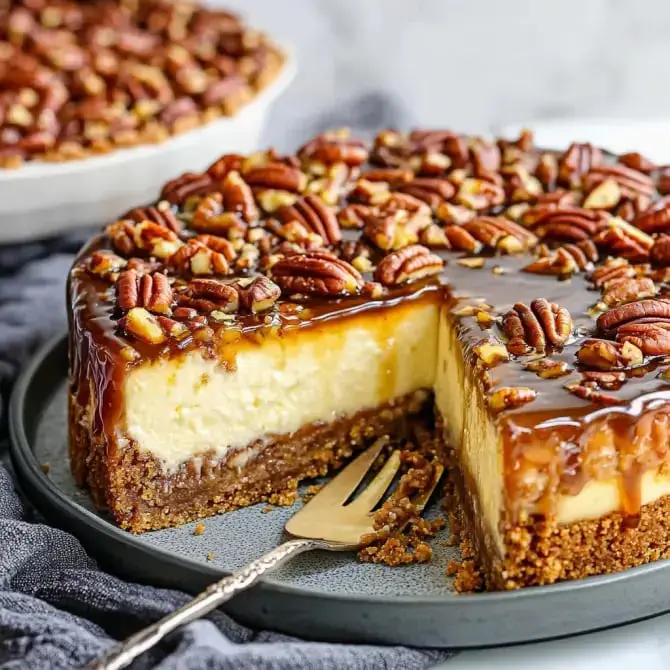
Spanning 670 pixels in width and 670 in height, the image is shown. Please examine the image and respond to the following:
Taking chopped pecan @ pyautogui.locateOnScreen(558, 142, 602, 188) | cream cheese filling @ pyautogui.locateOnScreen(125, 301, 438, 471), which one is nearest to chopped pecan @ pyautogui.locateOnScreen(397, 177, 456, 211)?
chopped pecan @ pyautogui.locateOnScreen(558, 142, 602, 188)

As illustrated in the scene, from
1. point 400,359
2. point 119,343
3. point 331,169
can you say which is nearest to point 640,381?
point 400,359

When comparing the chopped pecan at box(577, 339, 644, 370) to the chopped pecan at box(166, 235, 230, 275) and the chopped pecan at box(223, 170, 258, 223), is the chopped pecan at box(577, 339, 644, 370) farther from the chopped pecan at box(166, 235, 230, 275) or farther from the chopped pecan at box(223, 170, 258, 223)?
the chopped pecan at box(223, 170, 258, 223)

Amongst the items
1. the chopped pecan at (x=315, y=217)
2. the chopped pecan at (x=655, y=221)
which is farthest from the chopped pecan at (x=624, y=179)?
the chopped pecan at (x=315, y=217)

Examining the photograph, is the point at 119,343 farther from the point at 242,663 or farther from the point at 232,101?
the point at 232,101

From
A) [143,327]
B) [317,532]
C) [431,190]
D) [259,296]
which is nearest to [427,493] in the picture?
[317,532]

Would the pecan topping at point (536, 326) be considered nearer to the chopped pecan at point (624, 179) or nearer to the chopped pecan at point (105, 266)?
the chopped pecan at point (624, 179)

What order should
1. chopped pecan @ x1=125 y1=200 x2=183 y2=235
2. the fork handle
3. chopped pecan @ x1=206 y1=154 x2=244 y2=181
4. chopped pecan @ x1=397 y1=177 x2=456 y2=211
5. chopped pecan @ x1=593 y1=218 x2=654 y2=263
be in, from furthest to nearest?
→ chopped pecan @ x1=206 y1=154 x2=244 y2=181, chopped pecan @ x1=397 y1=177 x2=456 y2=211, chopped pecan @ x1=125 y1=200 x2=183 y2=235, chopped pecan @ x1=593 y1=218 x2=654 y2=263, the fork handle
